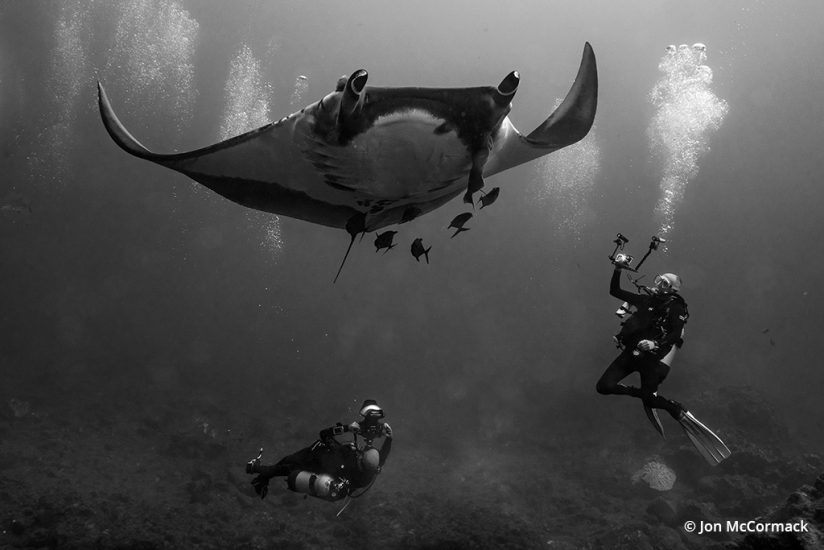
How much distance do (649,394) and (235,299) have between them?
57.7 meters

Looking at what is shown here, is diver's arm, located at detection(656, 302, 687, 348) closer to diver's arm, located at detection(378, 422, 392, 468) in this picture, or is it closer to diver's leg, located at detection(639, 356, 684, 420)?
diver's leg, located at detection(639, 356, 684, 420)

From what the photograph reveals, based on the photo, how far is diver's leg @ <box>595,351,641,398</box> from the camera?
5445mm

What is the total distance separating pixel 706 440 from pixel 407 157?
5.16m

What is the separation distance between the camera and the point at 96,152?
50.3 m

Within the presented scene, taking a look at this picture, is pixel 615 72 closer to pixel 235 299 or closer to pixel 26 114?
pixel 235 299

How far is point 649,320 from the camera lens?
5.29m

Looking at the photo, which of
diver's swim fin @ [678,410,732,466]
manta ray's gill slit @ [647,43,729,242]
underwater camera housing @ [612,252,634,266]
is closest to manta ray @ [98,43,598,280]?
underwater camera housing @ [612,252,634,266]

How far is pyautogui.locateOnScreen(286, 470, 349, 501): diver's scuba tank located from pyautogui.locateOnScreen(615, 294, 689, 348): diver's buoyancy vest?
3715 millimetres

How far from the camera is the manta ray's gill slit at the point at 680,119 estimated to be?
40938mm

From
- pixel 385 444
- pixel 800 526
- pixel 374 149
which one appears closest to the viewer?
pixel 374 149

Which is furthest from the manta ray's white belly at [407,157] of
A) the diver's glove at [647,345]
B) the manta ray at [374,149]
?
the diver's glove at [647,345]

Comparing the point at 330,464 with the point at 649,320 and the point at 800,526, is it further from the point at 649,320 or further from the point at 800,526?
the point at 800,526

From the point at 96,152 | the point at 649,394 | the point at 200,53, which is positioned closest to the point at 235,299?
the point at 96,152

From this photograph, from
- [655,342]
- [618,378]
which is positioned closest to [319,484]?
[618,378]
